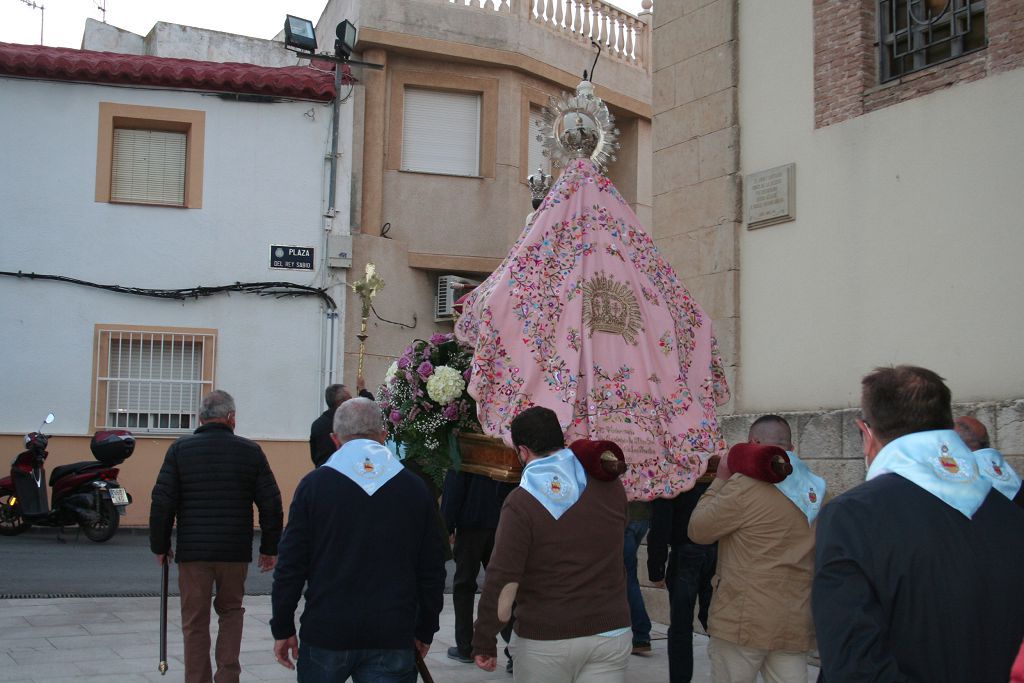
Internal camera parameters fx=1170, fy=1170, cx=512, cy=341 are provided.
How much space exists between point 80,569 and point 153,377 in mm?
4609

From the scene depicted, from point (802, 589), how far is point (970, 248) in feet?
10.8

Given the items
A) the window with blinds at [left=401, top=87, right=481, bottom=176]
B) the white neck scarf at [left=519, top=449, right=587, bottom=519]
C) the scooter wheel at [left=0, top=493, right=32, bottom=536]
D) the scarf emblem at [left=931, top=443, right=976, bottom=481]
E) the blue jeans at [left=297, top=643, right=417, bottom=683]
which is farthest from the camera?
the window with blinds at [left=401, top=87, right=481, bottom=176]

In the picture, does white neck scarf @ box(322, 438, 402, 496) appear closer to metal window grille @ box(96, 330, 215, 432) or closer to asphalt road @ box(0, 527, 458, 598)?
asphalt road @ box(0, 527, 458, 598)

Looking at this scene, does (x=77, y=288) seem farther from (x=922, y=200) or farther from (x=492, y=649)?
(x=492, y=649)

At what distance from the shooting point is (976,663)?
8.76 ft

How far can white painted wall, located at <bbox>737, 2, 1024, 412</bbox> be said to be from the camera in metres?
6.98

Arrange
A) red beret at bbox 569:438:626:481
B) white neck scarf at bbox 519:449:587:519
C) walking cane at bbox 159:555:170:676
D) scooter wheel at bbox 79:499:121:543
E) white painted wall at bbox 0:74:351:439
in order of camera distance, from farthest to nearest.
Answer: white painted wall at bbox 0:74:351:439
scooter wheel at bbox 79:499:121:543
walking cane at bbox 159:555:170:676
red beret at bbox 569:438:626:481
white neck scarf at bbox 519:449:587:519

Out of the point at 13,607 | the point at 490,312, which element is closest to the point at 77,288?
the point at 13,607

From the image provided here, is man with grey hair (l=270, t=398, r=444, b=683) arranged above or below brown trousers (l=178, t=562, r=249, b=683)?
above

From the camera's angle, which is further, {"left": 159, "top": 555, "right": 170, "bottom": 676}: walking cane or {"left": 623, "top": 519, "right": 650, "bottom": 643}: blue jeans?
{"left": 623, "top": 519, "right": 650, "bottom": 643}: blue jeans

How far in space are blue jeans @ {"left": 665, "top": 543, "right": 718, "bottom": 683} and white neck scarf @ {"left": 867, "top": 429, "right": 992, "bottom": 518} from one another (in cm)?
337

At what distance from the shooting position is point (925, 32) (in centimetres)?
767

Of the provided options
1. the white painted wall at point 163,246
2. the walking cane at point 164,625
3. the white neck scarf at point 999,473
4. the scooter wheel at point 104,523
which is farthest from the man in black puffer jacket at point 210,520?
the white painted wall at point 163,246

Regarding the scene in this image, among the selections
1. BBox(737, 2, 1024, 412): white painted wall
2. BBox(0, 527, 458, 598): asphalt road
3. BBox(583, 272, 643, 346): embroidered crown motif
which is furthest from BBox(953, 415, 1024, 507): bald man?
BBox(0, 527, 458, 598): asphalt road
